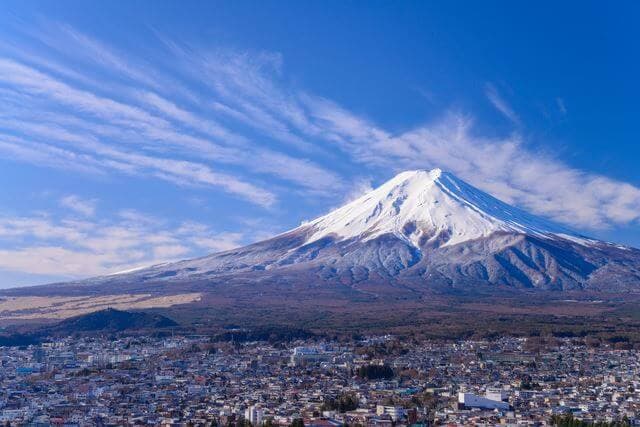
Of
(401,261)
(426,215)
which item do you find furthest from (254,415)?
(426,215)

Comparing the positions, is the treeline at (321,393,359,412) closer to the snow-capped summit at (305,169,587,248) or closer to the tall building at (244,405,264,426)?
the tall building at (244,405,264,426)

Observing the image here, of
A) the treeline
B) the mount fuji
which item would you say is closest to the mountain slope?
the mount fuji

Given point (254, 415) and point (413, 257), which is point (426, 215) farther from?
point (254, 415)

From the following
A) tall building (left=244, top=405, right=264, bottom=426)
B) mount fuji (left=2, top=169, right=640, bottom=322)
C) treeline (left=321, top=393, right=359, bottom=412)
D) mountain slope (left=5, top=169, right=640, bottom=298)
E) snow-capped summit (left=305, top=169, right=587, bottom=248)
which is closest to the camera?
tall building (left=244, top=405, right=264, bottom=426)

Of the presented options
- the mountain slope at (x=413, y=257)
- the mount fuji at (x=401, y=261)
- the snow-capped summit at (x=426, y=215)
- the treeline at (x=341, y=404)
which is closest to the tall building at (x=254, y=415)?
the treeline at (x=341, y=404)

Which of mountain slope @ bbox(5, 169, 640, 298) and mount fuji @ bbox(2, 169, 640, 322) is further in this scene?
mountain slope @ bbox(5, 169, 640, 298)

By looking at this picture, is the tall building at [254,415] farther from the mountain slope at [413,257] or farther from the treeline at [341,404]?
the mountain slope at [413,257]

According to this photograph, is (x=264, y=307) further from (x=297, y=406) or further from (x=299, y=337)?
(x=297, y=406)
